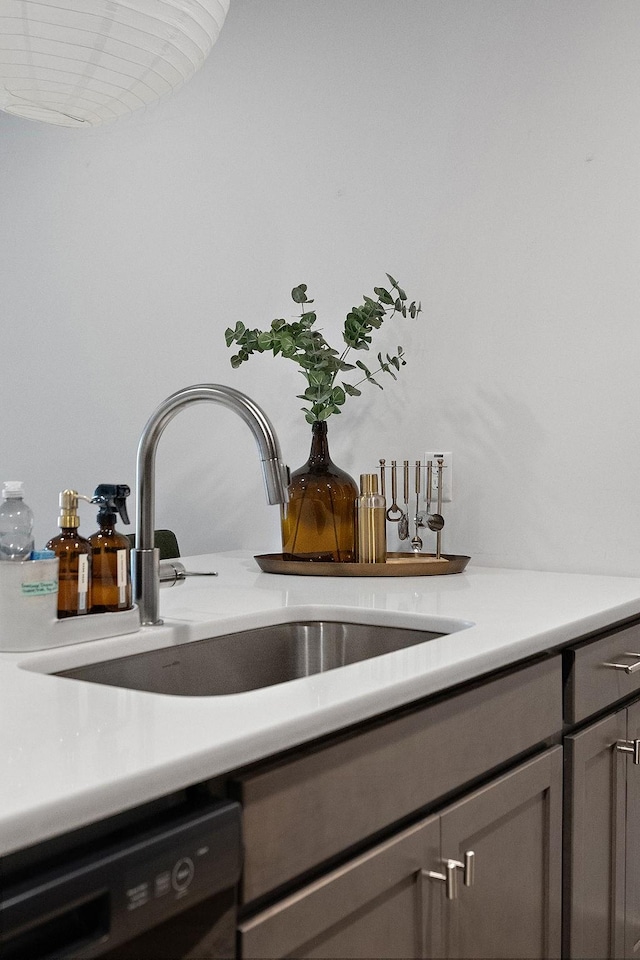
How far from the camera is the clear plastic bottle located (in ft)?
3.60

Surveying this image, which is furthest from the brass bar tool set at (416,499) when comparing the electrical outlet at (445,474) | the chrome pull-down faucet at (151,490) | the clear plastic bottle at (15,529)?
the clear plastic bottle at (15,529)

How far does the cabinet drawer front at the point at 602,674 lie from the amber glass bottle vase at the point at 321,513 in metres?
0.60

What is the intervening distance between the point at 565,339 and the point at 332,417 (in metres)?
0.58

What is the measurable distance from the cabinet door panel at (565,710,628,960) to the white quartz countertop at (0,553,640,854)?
0.18 m

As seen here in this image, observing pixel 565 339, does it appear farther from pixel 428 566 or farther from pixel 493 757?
pixel 493 757

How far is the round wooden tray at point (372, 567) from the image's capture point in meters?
1.79

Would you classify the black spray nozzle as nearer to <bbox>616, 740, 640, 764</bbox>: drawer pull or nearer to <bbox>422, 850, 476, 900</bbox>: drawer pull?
<bbox>422, 850, 476, 900</bbox>: drawer pull

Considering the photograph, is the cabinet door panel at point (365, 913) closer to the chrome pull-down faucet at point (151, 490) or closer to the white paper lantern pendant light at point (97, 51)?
the chrome pull-down faucet at point (151, 490)

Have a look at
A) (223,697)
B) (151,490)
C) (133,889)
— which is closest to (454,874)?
(223,697)

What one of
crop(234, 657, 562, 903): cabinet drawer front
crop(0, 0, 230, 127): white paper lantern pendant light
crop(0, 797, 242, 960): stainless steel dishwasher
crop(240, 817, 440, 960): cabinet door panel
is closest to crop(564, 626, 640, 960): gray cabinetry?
crop(234, 657, 562, 903): cabinet drawer front

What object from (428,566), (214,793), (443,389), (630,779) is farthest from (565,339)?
(214,793)

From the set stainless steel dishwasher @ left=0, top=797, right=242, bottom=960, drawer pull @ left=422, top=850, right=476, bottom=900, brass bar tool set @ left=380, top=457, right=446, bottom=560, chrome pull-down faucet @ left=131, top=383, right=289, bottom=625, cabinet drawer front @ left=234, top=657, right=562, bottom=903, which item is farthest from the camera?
brass bar tool set @ left=380, top=457, right=446, bottom=560

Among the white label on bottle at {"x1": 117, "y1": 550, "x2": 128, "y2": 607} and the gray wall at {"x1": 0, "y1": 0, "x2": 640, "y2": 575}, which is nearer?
the white label on bottle at {"x1": 117, "y1": 550, "x2": 128, "y2": 607}

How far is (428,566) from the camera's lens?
1.80m
